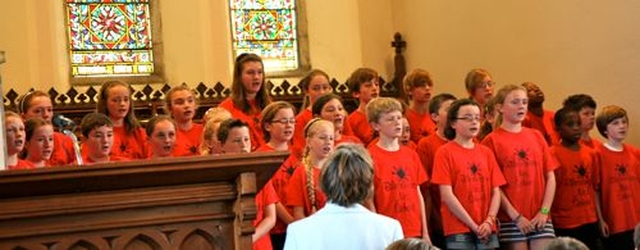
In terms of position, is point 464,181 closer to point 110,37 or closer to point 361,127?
point 361,127

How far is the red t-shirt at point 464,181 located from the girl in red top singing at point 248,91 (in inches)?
45.3

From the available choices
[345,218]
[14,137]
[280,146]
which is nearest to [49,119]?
[14,137]

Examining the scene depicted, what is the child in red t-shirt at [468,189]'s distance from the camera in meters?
5.89

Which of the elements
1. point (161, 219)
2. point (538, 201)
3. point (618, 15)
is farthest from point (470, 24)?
point (161, 219)

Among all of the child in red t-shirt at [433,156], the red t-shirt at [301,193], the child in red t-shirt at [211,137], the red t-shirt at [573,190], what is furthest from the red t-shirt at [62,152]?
the red t-shirt at [573,190]

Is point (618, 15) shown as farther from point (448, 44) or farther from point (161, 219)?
Answer: point (161, 219)

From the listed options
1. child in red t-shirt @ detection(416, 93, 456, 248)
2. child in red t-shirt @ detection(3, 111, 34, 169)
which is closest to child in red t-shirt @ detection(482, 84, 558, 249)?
Answer: child in red t-shirt @ detection(416, 93, 456, 248)

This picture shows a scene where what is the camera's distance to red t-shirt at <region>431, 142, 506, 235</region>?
594 cm

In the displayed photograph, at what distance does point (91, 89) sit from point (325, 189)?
577cm

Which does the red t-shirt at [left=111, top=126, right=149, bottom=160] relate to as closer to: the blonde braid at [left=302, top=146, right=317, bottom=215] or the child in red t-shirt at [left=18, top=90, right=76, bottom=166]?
the child in red t-shirt at [left=18, top=90, right=76, bottom=166]

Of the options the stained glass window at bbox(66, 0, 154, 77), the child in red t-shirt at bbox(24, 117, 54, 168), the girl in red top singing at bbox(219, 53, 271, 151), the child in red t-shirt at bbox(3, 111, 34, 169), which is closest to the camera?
the child in red t-shirt at bbox(3, 111, 34, 169)

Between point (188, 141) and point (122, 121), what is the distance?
396 millimetres

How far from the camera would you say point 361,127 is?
689 centimetres

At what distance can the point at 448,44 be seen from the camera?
9.84 metres
